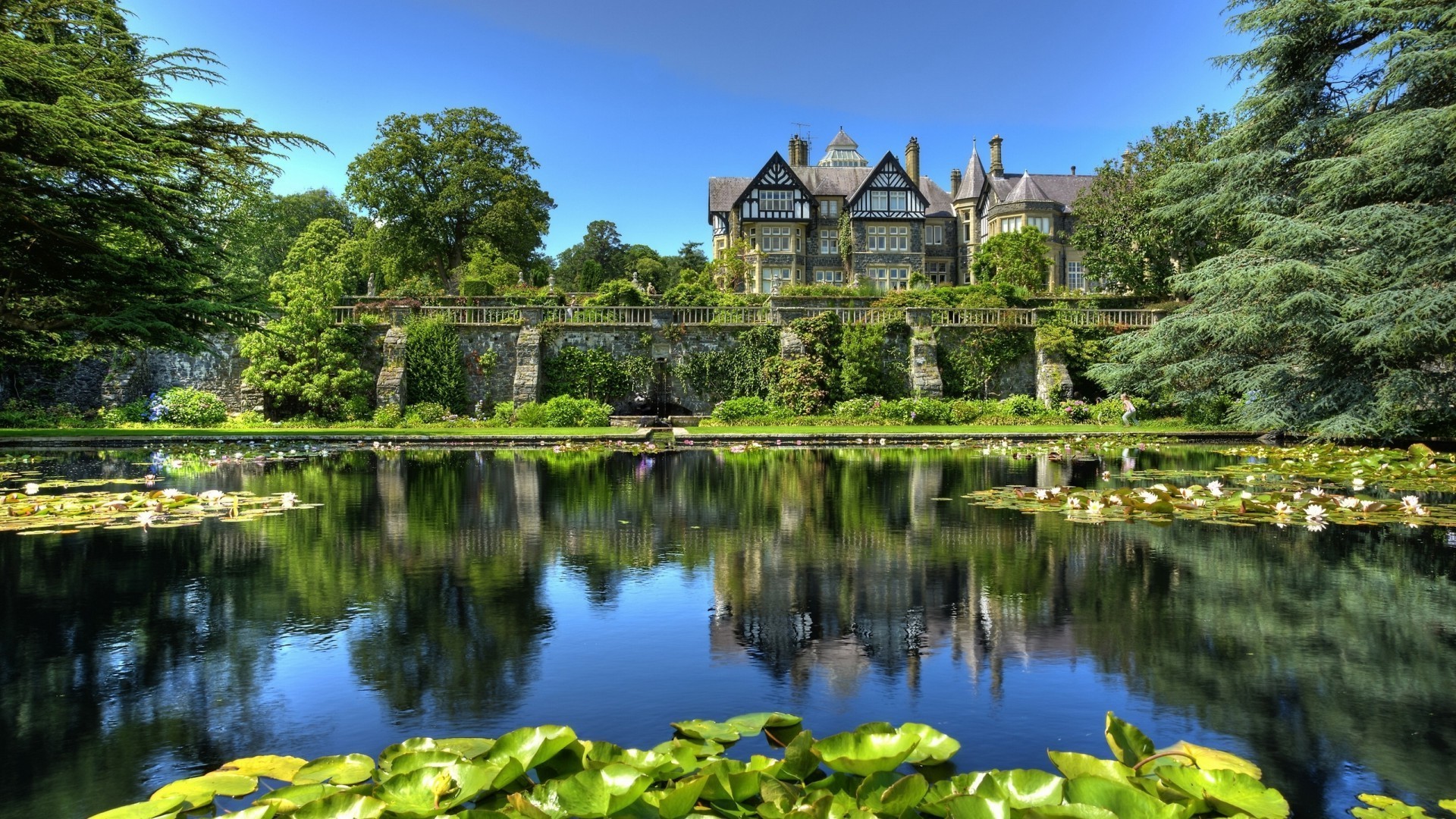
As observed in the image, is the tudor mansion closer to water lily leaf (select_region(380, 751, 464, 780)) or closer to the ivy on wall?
the ivy on wall

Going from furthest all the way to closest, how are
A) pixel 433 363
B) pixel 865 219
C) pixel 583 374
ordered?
pixel 865 219
pixel 583 374
pixel 433 363

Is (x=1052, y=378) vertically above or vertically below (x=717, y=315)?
below

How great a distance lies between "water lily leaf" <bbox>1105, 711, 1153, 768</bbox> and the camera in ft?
10.5

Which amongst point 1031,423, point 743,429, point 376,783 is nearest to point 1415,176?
point 1031,423

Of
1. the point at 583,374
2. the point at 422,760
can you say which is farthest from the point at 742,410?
the point at 422,760

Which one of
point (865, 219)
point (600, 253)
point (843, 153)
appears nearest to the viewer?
point (865, 219)

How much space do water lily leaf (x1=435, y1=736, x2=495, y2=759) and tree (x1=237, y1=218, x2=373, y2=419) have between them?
85.4 feet

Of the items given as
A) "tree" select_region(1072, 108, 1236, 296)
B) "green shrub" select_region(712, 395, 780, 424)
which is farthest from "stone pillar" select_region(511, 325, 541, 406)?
"tree" select_region(1072, 108, 1236, 296)

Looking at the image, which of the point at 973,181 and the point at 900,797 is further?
the point at 973,181

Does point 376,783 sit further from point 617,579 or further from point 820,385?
point 820,385

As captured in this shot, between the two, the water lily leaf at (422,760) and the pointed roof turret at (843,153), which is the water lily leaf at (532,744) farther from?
the pointed roof turret at (843,153)

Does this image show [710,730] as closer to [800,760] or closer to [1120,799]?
[800,760]

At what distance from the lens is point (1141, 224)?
109ft

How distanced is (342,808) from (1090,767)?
2357 mm
